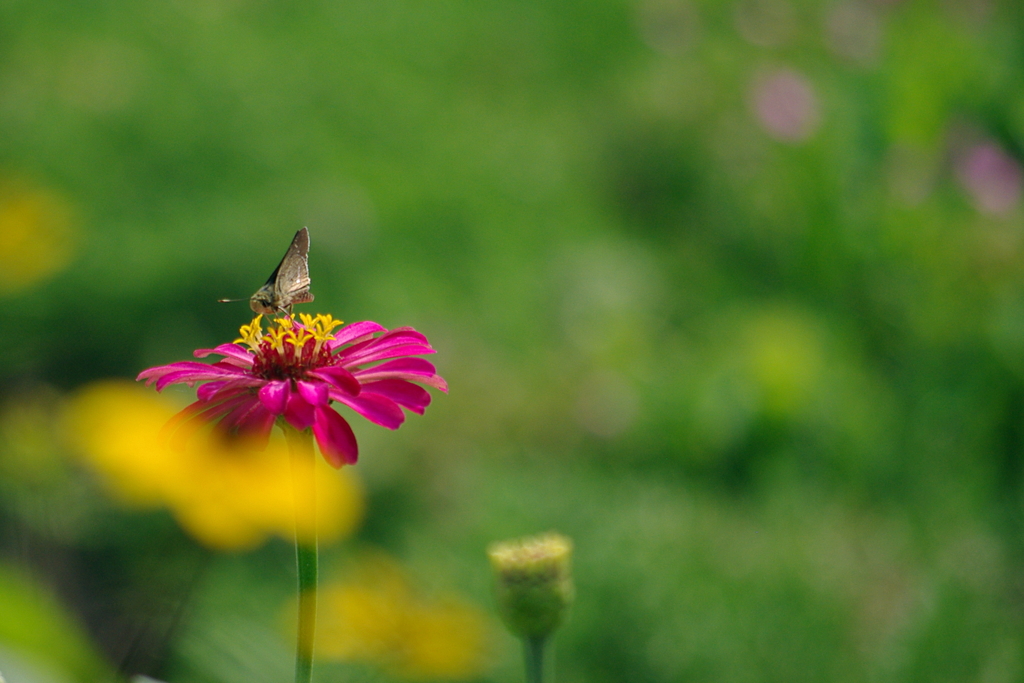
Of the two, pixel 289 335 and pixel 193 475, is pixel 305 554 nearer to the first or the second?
pixel 289 335

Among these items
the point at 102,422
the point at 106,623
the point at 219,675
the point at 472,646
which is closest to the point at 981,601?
the point at 472,646

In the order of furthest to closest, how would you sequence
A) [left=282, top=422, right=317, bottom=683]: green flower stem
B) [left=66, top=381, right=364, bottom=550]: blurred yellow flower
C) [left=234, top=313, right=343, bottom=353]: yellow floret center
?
[left=66, top=381, right=364, bottom=550]: blurred yellow flower → [left=234, top=313, right=343, bottom=353]: yellow floret center → [left=282, top=422, right=317, bottom=683]: green flower stem

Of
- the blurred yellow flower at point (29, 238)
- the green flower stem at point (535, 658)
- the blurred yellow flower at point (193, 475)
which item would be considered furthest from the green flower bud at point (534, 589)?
the blurred yellow flower at point (29, 238)

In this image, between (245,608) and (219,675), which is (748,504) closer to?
(245,608)

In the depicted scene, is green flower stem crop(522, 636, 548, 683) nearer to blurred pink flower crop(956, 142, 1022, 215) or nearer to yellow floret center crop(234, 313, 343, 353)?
yellow floret center crop(234, 313, 343, 353)

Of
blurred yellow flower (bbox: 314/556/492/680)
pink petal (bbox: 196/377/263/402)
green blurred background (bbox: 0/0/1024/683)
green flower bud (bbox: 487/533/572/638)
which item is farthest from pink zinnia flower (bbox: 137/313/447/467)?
blurred yellow flower (bbox: 314/556/492/680)

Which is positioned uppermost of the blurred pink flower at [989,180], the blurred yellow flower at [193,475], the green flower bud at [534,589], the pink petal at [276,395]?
the blurred pink flower at [989,180]

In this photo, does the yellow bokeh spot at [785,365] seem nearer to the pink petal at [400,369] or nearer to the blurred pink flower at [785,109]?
the blurred pink flower at [785,109]

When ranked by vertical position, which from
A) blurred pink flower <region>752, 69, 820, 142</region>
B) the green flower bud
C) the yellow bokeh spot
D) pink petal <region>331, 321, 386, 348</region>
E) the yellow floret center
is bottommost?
the green flower bud
